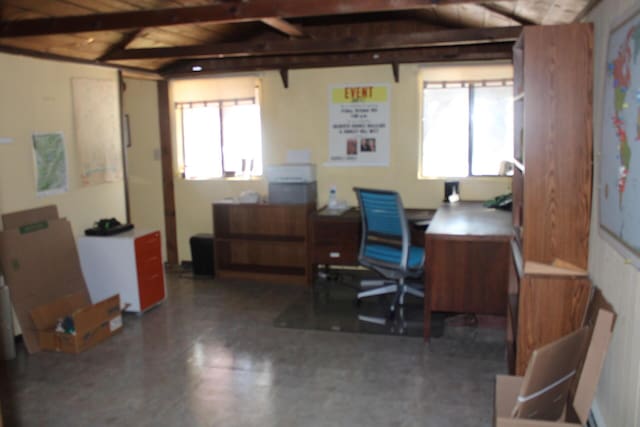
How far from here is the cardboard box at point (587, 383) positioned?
87.7 inches

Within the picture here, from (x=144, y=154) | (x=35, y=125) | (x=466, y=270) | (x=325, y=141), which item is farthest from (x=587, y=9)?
(x=144, y=154)

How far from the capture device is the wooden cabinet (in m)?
5.79

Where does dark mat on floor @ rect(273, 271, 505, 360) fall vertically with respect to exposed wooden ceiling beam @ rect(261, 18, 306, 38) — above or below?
below

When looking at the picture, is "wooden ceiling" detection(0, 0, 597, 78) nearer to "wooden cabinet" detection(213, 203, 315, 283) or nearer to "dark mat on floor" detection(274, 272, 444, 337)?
"wooden cabinet" detection(213, 203, 315, 283)

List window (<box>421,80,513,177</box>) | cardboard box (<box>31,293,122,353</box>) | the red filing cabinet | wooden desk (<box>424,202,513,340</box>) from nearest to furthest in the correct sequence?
wooden desk (<box>424,202,513,340</box>), cardboard box (<box>31,293,122,353</box>), the red filing cabinet, window (<box>421,80,513,177</box>)

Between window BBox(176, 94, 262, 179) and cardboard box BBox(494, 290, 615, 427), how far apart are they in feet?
14.1

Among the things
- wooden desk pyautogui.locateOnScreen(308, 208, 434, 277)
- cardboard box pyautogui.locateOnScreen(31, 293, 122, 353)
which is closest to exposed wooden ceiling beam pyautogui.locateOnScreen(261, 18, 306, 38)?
wooden desk pyautogui.locateOnScreen(308, 208, 434, 277)

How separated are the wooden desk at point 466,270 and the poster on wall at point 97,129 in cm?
306

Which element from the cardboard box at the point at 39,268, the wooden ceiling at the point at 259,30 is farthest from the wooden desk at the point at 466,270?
the cardboard box at the point at 39,268

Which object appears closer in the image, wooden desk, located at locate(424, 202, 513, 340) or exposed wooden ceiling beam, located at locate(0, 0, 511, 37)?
exposed wooden ceiling beam, located at locate(0, 0, 511, 37)

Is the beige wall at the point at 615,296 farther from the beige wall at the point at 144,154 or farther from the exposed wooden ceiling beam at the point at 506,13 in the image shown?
the beige wall at the point at 144,154

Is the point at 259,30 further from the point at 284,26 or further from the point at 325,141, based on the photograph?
the point at 284,26

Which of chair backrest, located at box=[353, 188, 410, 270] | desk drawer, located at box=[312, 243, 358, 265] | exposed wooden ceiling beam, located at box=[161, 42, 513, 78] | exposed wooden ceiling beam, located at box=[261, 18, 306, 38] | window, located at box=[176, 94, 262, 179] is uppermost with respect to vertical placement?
exposed wooden ceiling beam, located at box=[261, 18, 306, 38]

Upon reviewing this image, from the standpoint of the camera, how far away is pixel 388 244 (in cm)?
465
